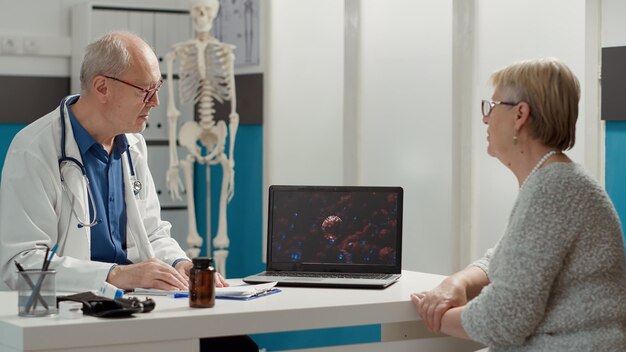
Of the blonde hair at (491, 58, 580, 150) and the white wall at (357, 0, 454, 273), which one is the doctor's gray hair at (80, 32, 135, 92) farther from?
the white wall at (357, 0, 454, 273)

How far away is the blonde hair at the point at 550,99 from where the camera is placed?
→ 2230mm

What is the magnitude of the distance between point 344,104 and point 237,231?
1327 millimetres

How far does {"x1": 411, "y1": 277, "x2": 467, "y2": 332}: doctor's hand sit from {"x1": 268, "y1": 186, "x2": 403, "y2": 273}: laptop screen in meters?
0.30

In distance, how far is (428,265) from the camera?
14.2 feet

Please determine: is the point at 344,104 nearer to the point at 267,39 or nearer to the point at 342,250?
the point at 267,39

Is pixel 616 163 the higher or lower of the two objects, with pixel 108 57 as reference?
lower

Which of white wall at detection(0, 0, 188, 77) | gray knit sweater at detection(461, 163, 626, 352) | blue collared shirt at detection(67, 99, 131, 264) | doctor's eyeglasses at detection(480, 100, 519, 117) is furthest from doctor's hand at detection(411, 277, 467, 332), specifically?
white wall at detection(0, 0, 188, 77)

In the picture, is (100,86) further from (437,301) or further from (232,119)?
(232,119)

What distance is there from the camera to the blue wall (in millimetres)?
3414

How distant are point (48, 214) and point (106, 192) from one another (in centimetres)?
28

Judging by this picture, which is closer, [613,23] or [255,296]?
[255,296]

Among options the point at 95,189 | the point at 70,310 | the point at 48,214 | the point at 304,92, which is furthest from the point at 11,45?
the point at 70,310

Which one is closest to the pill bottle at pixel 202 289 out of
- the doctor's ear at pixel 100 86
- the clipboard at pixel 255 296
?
the clipboard at pixel 255 296

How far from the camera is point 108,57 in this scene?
9.61 feet
